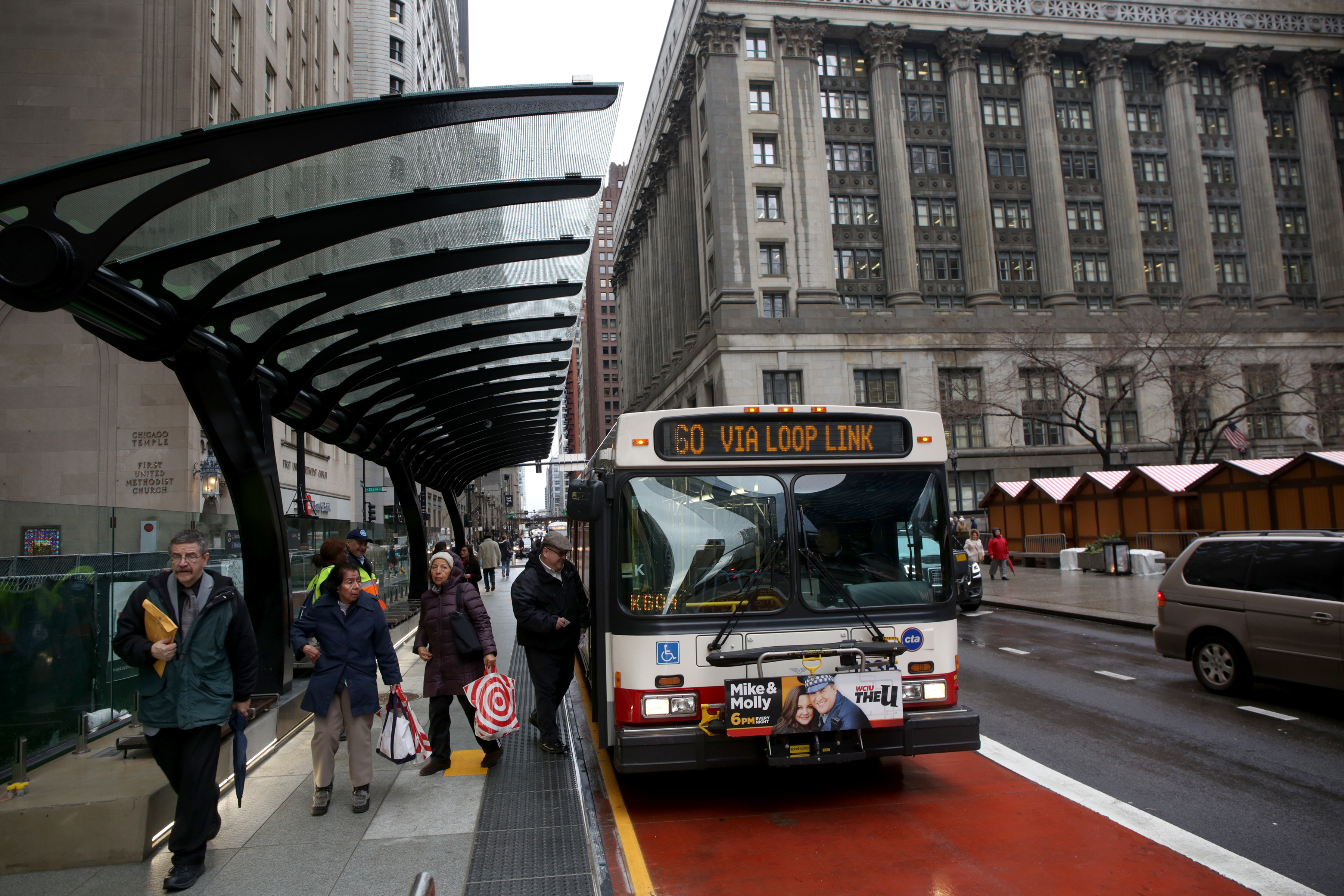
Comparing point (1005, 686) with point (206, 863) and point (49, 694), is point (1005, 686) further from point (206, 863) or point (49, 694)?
point (49, 694)

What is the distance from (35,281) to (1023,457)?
169 feet

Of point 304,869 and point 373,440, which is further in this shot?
point 373,440

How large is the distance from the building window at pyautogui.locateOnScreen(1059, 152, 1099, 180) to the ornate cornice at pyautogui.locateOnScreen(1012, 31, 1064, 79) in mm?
5365

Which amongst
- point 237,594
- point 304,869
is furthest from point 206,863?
point 237,594

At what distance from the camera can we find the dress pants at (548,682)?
23.1 feet

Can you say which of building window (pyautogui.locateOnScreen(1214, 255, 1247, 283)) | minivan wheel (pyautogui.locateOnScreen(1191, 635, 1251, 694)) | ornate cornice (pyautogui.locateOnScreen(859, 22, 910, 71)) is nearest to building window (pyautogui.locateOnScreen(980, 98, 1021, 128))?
ornate cornice (pyautogui.locateOnScreen(859, 22, 910, 71))

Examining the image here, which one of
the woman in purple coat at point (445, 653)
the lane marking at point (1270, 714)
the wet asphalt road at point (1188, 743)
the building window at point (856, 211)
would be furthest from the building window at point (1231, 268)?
the woman in purple coat at point (445, 653)

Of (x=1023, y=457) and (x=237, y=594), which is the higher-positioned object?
(x=1023, y=457)

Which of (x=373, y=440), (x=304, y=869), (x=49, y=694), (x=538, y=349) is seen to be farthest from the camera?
(x=373, y=440)

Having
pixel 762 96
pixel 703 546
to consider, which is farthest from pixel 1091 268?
pixel 703 546

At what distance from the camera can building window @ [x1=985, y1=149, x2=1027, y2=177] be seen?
5500 centimetres

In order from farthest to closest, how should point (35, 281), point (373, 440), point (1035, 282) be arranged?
point (1035, 282)
point (373, 440)
point (35, 281)

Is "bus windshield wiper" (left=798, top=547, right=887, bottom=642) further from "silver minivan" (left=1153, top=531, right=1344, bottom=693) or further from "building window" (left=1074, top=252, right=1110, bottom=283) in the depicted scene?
"building window" (left=1074, top=252, right=1110, bottom=283)

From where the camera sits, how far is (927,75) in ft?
182
